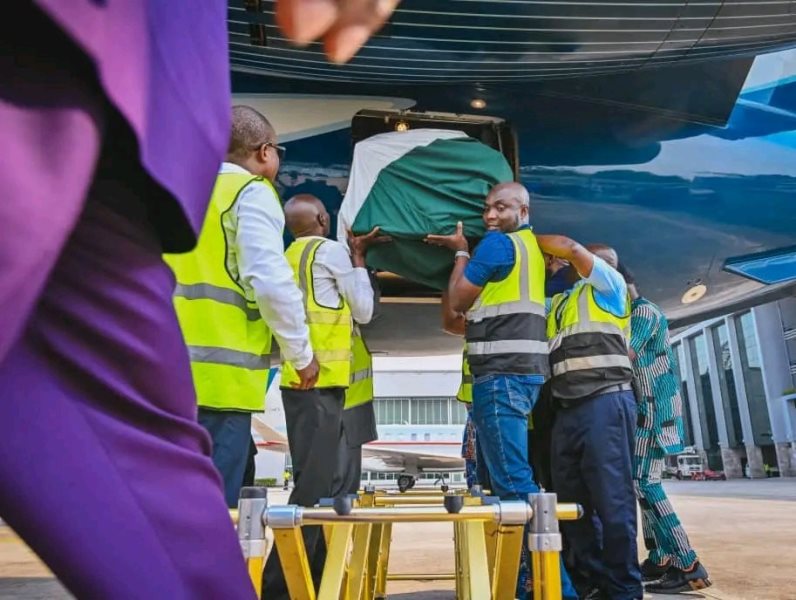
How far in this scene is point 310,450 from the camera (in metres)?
2.39

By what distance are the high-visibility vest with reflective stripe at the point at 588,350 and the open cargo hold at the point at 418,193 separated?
54cm

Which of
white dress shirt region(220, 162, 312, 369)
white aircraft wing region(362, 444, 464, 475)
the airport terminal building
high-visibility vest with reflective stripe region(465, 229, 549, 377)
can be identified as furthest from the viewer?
the airport terminal building

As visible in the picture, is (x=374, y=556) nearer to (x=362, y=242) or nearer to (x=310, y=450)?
(x=310, y=450)

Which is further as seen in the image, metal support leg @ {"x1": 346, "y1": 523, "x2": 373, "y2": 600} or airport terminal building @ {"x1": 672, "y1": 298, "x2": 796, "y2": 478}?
airport terminal building @ {"x1": 672, "y1": 298, "x2": 796, "y2": 478}

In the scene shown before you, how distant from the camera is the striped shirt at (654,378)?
128 inches

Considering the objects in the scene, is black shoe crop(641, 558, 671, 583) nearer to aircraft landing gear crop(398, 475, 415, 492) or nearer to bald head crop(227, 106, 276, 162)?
aircraft landing gear crop(398, 475, 415, 492)

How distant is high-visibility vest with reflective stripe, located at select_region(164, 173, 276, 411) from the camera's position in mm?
1799

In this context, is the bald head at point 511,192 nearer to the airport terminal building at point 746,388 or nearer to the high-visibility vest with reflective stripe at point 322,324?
the high-visibility vest with reflective stripe at point 322,324

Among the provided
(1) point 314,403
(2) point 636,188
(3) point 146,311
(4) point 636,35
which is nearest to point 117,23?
(3) point 146,311

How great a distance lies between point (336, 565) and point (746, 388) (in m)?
38.9

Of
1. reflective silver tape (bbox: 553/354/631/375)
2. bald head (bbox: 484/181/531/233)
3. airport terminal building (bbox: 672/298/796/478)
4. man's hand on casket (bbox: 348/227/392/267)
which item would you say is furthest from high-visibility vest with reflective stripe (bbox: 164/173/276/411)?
airport terminal building (bbox: 672/298/796/478)

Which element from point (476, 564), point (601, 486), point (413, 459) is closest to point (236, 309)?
point (476, 564)

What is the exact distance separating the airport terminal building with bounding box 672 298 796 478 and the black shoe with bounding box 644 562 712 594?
3441cm

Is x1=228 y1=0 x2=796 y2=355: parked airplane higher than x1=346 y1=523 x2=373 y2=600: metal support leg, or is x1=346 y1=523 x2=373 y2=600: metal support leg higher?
x1=228 y1=0 x2=796 y2=355: parked airplane
